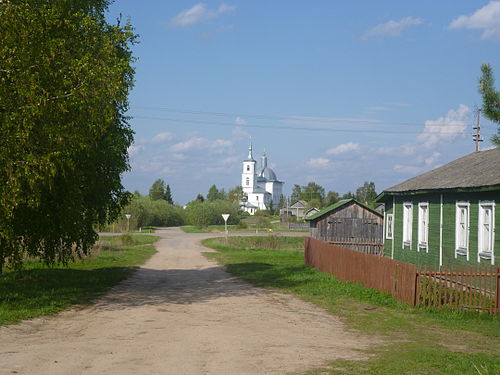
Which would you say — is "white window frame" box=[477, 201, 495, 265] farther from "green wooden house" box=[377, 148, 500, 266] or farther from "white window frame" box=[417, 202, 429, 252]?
"white window frame" box=[417, 202, 429, 252]

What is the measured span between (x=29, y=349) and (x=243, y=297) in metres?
9.11

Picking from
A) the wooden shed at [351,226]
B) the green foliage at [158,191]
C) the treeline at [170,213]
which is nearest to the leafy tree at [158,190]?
the green foliage at [158,191]

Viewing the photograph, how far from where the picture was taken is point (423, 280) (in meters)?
15.9

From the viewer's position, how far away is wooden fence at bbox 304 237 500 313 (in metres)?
15.6

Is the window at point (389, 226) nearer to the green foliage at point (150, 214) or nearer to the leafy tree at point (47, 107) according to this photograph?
the leafy tree at point (47, 107)

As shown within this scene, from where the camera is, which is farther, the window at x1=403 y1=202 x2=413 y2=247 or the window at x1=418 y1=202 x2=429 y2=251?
the window at x1=403 y1=202 x2=413 y2=247

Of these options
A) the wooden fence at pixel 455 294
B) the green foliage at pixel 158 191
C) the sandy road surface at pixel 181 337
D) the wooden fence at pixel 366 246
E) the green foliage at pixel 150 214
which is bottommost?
the sandy road surface at pixel 181 337

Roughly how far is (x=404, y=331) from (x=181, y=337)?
4623 millimetres

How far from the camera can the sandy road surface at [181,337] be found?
30.2ft

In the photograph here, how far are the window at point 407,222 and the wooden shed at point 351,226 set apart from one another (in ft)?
37.4

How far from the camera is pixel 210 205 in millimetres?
109500

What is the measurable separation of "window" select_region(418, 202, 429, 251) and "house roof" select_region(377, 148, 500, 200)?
0.84m

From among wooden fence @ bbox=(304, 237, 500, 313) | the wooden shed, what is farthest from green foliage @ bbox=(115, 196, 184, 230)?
wooden fence @ bbox=(304, 237, 500, 313)

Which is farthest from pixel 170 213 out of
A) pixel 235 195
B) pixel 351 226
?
pixel 351 226
